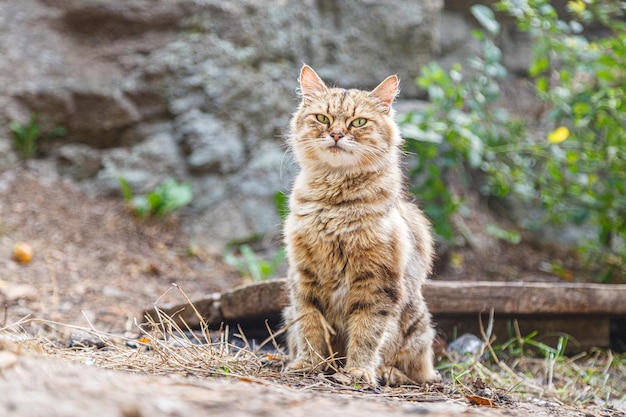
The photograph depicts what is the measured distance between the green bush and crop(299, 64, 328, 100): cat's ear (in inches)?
81.5

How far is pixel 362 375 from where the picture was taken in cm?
277

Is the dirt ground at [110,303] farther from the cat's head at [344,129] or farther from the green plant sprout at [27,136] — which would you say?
the cat's head at [344,129]

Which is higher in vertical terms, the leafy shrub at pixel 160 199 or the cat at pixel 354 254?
the cat at pixel 354 254

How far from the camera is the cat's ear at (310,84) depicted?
11.4ft

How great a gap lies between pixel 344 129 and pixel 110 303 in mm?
2900

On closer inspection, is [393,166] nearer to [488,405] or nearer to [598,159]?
[488,405]

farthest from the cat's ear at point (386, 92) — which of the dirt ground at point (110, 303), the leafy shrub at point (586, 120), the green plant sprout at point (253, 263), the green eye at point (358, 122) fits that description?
the green plant sprout at point (253, 263)

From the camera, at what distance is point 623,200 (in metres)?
5.87

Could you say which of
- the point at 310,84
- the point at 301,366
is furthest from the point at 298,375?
the point at 310,84

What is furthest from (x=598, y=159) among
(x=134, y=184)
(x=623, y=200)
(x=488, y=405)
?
(x=134, y=184)

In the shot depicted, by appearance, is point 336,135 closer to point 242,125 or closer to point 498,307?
point 498,307

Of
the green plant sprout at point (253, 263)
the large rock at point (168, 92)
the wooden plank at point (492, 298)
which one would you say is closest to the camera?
the wooden plank at point (492, 298)

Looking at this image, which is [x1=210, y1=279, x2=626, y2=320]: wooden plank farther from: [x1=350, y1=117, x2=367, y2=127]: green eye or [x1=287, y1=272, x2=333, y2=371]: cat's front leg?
[x1=350, y1=117, x2=367, y2=127]: green eye

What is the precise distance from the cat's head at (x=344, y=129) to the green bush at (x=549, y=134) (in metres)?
2.08
